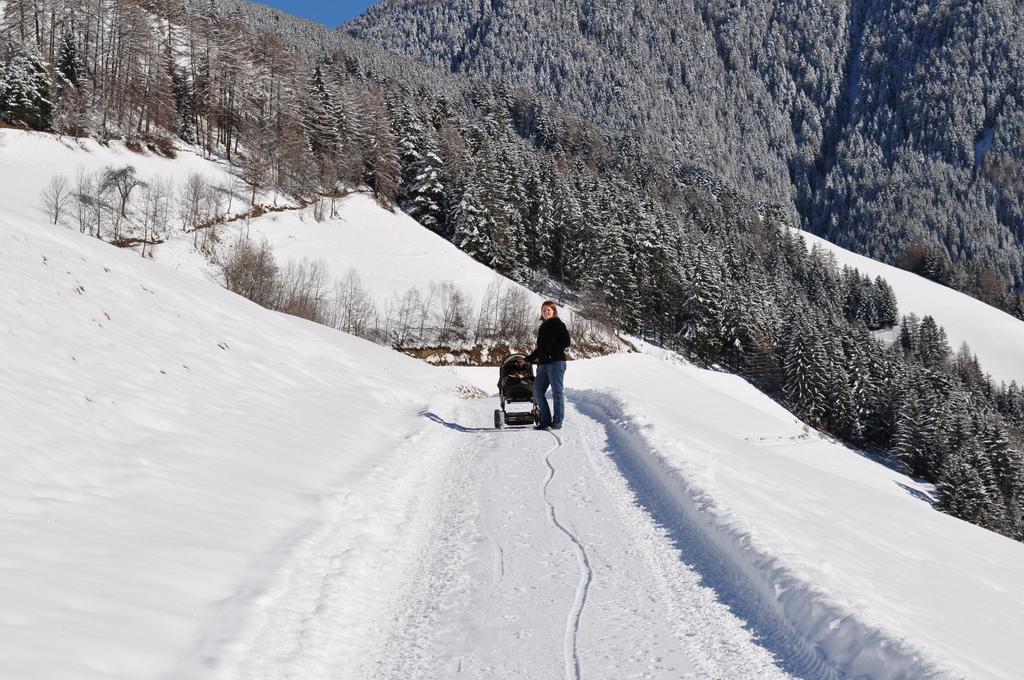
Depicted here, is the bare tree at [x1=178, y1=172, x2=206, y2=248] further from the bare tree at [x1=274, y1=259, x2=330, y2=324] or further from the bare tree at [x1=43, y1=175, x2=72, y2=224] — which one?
the bare tree at [x1=274, y1=259, x2=330, y2=324]

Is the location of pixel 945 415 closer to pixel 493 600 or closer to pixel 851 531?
pixel 851 531

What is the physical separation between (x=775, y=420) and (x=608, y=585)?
4937 cm

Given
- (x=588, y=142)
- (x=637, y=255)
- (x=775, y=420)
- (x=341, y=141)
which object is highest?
(x=588, y=142)

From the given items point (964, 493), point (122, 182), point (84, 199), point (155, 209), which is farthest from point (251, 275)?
point (964, 493)

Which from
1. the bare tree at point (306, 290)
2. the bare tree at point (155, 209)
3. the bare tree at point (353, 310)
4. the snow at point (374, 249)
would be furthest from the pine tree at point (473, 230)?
the bare tree at point (155, 209)

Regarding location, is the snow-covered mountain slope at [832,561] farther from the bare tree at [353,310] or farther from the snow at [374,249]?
the snow at [374,249]

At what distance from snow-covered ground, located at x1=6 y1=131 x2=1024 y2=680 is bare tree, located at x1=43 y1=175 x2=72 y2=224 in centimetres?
4324

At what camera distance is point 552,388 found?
1183 centimetres

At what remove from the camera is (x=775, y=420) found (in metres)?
49.5

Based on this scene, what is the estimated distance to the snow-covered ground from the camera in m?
3.78

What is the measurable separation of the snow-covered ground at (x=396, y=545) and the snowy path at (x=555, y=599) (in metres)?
0.02

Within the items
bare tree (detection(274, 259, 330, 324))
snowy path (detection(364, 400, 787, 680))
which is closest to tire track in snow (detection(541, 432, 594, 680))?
snowy path (detection(364, 400, 787, 680))

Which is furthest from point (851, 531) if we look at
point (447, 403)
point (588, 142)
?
point (588, 142)

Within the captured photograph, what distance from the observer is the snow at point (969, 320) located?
379 ft
